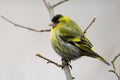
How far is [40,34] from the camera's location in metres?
4.04

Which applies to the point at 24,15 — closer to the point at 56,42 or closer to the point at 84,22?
the point at 84,22

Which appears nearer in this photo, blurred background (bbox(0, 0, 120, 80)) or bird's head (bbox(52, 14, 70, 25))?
bird's head (bbox(52, 14, 70, 25))

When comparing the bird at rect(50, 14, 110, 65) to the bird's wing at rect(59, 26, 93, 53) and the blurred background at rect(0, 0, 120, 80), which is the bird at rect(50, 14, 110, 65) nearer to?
the bird's wing at rect(59, 26, 93, 53)

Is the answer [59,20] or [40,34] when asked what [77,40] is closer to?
[59,20]

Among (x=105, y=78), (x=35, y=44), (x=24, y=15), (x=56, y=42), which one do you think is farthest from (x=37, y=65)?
(x=56, y=42)

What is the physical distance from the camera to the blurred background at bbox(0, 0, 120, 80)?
3.73 meters

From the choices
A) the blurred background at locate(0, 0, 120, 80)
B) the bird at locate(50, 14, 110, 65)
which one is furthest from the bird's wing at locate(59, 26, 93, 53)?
the blurred background at locate(0, 0, 120, 80)

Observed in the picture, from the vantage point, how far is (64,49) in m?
2.84

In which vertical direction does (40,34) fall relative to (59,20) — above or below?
below

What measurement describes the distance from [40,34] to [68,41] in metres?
1.21

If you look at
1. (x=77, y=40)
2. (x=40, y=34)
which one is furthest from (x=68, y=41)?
(x=40, y=34)

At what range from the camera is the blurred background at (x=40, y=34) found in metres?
3.73

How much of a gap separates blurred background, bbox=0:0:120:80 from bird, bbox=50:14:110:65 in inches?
28.8

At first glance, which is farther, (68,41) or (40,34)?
(40,34)
